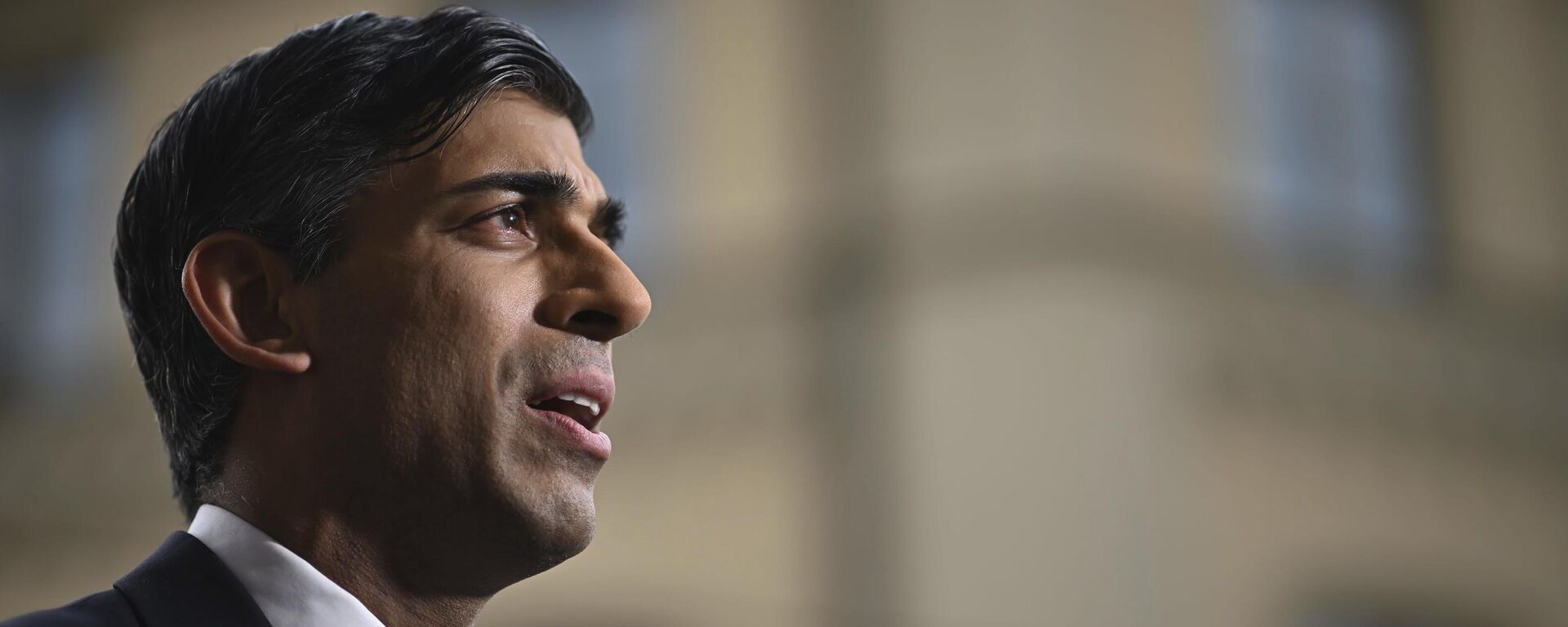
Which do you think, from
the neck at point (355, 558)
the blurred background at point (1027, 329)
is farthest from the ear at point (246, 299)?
the blurred background at point (1027, 329)

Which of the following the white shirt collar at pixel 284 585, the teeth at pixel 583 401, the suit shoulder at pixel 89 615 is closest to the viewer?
the suit shoulder at pixel 89 615

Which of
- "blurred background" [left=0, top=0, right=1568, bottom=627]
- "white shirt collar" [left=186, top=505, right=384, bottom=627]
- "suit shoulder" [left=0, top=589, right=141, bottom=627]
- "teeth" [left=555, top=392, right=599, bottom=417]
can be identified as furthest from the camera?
"blurred background" [left=0, top=0, right=1568, bottom=627]

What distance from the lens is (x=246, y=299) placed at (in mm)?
1631

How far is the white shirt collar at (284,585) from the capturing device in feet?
4.89

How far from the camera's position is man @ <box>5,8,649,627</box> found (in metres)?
1.53

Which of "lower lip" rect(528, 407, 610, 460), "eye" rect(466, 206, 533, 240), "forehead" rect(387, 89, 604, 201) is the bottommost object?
"lower lip" rect(528, 407, 610, 460)

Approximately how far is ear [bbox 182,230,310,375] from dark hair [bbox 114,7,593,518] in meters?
0.02

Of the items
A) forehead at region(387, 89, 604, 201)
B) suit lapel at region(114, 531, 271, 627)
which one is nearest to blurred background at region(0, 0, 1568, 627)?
forehead at region(387, 89, 604, 201)

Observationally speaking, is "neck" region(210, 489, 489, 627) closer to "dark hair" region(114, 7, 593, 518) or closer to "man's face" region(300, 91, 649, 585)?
"man's face" region(300, 91, 649, 585)

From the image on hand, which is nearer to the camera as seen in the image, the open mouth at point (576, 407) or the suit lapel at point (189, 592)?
the suit lapel at point (189, 592)

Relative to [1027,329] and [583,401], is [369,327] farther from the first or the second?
[1027,329]

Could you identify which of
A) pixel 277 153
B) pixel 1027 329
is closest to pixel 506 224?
pixel 277 153

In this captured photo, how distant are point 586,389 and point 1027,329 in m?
5.42

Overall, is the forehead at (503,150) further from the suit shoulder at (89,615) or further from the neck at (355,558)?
the suit shoulder at (89,615)
